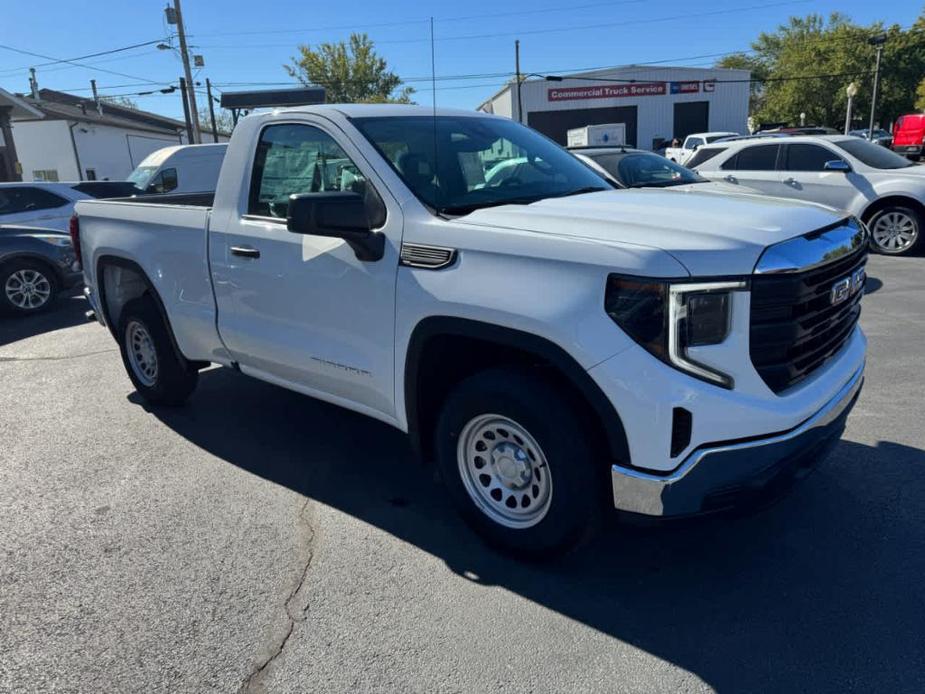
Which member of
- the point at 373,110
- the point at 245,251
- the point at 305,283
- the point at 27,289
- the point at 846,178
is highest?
the point at 373,110

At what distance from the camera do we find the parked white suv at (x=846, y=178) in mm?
9570

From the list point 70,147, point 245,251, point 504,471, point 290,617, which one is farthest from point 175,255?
point 70,147

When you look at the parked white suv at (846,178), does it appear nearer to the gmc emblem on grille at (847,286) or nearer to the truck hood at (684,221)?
the gmc emblem on grille at (847,286)

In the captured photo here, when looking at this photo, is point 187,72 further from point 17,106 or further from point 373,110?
point 373,110

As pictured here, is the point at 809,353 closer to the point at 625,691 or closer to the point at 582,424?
Answer: the point at 582,424

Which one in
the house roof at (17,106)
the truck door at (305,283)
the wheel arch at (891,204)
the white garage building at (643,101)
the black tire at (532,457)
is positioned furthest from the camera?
the white garage building at (643,101)

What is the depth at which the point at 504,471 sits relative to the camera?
2.99 metres

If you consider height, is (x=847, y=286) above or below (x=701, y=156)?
below

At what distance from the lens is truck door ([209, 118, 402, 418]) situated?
320 cm

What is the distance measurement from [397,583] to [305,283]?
153cm

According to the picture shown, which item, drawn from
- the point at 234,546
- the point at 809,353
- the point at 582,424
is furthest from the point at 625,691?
the point at 234,546

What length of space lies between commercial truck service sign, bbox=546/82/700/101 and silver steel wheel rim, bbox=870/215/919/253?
3686 cm

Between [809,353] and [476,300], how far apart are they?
4.35 feet

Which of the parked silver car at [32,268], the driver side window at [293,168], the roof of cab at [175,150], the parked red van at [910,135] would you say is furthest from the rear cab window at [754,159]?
the parked red van at [910,135]
